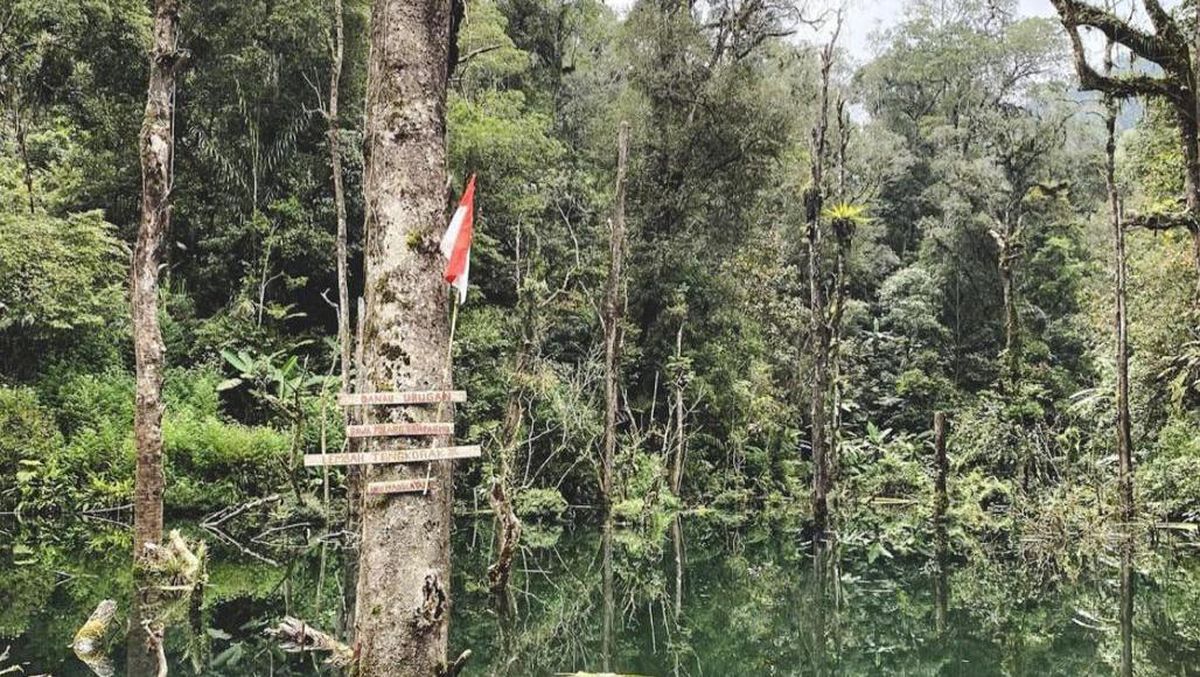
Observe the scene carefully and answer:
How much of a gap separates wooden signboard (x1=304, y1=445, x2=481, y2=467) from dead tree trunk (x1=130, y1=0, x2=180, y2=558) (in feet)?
17.3

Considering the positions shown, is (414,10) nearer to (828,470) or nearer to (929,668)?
(929,668)

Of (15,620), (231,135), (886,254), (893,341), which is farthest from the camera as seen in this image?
(886,254)

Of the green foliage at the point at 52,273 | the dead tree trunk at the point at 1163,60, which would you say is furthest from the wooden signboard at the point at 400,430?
the green foliage at the point at 52,273

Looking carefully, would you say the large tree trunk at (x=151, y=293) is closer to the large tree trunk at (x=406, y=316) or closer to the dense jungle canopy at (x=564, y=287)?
the dense jungle canopy at (x=564, y=287)

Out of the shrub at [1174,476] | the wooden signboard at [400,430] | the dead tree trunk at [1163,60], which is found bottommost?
the shrub at [1174,476]

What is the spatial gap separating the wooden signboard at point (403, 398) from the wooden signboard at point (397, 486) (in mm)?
261

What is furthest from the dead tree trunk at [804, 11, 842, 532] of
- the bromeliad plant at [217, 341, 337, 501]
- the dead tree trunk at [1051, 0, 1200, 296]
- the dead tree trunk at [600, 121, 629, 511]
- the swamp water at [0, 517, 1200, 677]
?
the bromeliad plant at [217, 341, 337, 501]

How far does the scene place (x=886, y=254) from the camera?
30.1m

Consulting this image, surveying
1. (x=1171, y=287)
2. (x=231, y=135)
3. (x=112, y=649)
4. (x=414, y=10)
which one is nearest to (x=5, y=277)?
(x=231, y=135)

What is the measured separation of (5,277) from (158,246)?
23.2 feet

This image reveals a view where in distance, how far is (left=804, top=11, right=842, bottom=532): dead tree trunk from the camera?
1383cm

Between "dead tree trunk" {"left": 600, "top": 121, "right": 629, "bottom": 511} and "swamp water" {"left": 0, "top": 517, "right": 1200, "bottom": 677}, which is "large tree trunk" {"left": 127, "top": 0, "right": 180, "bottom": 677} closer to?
"swamp water" {"left": 0, "top": 517, "right": 1200, "bottom": 677}

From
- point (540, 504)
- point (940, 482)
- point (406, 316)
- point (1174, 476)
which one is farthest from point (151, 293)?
point (1174, 476)

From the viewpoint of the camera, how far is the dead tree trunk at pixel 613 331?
1509 cm
